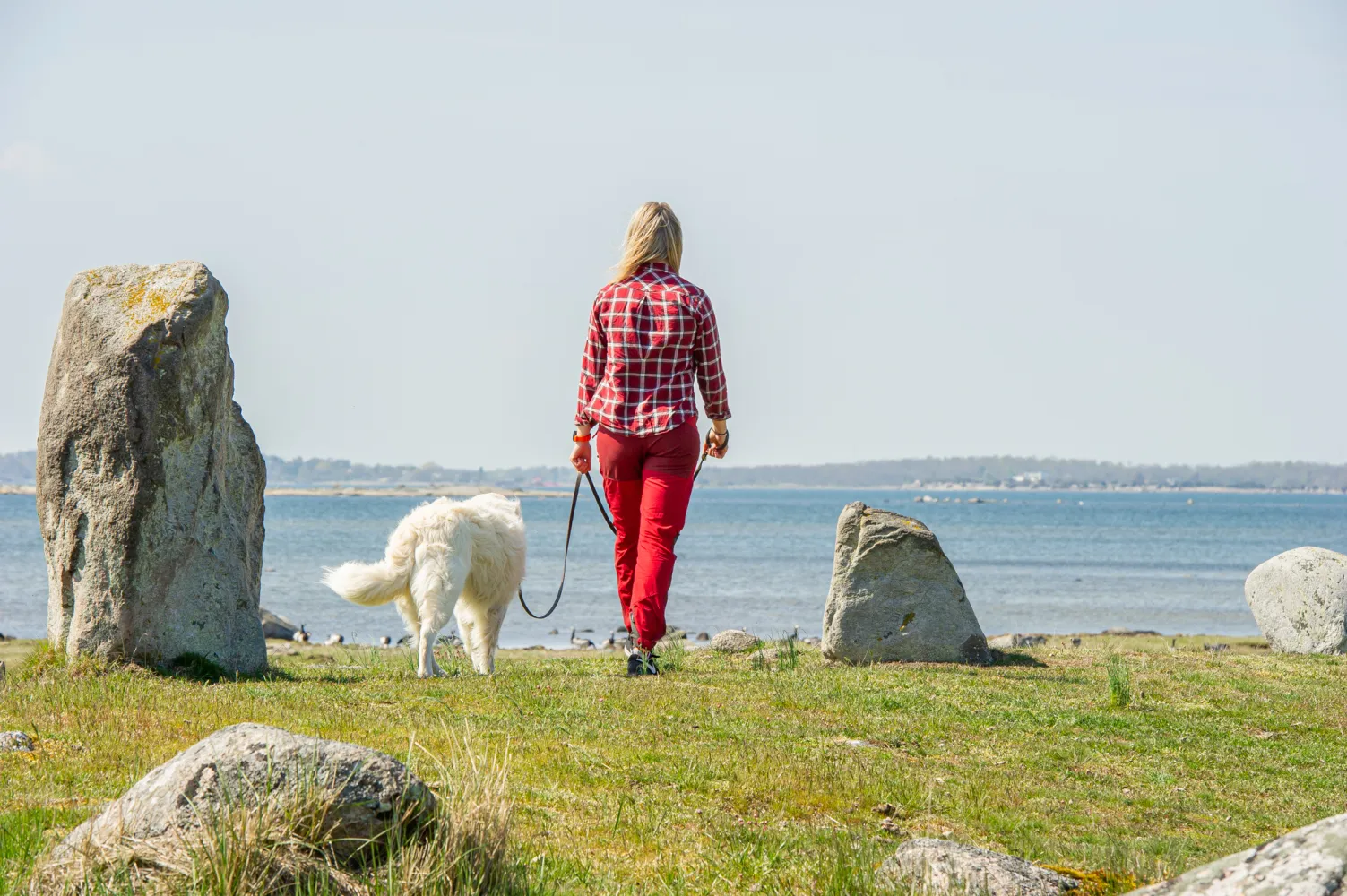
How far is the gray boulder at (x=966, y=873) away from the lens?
4324 millimetres

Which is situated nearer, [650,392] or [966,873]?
[966,873]

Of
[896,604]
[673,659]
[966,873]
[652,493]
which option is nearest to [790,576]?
[896,604]

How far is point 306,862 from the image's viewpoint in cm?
390

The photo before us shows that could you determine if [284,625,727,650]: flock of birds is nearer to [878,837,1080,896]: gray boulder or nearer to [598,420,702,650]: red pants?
[598,420,702,650]: red pants

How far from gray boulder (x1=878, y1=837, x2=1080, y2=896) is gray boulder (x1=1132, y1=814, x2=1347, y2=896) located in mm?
1171

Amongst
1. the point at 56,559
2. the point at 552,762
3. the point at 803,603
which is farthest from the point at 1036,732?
the point at 803,603

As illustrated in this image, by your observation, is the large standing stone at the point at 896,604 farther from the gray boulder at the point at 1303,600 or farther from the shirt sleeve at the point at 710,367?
the gray boulder at the point at 1303,600

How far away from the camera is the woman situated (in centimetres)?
934

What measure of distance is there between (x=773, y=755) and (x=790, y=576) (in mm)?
40618

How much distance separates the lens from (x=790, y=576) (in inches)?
1858

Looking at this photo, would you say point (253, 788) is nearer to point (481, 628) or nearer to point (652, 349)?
point (652, 349)

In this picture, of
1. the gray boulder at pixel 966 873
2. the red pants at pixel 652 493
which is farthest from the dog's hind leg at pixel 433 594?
the gray boulder at pixel 966 873

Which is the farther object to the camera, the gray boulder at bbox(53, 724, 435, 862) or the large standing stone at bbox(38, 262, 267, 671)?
the large standing stone at bbox(38, 262, 267, 671)

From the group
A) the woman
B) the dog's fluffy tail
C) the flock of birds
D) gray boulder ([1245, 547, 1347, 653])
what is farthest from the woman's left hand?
the flock of birds
